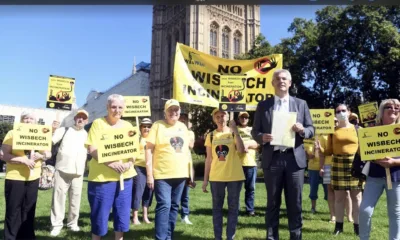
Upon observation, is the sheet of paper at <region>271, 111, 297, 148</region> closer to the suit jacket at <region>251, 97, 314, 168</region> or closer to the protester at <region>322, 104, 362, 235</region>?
the suit jacket at <region>251, 97, 314, 168</region>

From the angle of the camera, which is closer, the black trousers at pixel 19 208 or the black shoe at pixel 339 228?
the black trousers at pixel 19 208

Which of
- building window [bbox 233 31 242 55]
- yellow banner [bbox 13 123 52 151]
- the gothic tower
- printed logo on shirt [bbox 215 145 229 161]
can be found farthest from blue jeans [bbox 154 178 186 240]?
building window [bbox 233 31 242 55]

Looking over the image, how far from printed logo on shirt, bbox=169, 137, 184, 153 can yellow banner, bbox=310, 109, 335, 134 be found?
276cm

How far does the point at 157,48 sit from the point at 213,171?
8650 centimetres

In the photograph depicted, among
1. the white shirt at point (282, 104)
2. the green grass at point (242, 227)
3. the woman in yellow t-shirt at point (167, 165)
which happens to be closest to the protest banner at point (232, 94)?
the woman in yellow t-shirt at point (167, 165)

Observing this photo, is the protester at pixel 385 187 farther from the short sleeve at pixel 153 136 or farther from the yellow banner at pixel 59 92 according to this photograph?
the yellow banner at pixel 59 92

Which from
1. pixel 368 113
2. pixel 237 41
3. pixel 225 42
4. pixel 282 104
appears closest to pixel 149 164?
pixel 282 104

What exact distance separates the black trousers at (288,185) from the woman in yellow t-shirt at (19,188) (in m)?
3.31

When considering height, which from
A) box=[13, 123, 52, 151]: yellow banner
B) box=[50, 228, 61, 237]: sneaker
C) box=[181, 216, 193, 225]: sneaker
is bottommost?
box=[50, 228, 61, 237]: sneaker

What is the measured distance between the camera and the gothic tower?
75.6m

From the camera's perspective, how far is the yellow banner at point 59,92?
6.78m

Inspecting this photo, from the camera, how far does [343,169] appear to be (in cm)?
589

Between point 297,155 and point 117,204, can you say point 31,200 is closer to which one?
point 117,204

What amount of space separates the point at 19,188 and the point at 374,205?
15.3ft
